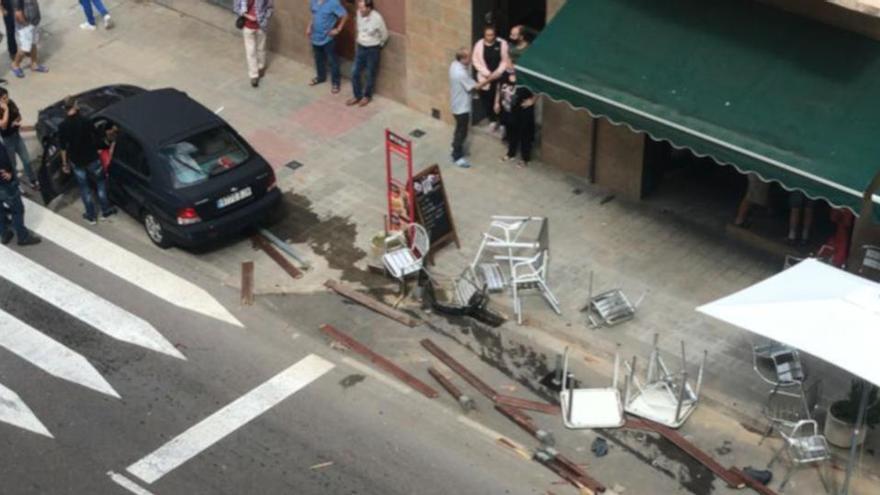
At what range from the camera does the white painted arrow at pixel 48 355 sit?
1585cm

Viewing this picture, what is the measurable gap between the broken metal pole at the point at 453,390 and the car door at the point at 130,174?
4.67m

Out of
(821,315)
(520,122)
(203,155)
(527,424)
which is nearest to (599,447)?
(527,424)

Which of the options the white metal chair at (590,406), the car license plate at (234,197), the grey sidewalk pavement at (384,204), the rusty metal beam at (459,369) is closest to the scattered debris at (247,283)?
the grey sidewalk pavement at (384,204)

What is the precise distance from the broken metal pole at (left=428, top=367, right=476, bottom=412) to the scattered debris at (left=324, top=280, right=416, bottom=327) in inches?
41.3

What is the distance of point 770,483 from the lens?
561 inches

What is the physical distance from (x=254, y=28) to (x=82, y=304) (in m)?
6.47

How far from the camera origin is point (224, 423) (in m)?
15.1

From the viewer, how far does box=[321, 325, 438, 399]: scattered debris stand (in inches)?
614

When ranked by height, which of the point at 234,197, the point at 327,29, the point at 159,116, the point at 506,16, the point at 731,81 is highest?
the point at 731,81

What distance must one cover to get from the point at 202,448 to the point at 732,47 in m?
7.57

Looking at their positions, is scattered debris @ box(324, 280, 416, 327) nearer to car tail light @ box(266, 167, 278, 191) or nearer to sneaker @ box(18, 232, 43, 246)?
car tail light @ box(266, 167, 278, 191)

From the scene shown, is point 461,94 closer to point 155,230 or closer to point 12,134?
point 155,230

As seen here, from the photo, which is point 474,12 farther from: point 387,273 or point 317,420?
point 317,420

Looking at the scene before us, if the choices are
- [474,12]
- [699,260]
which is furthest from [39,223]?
[699,260]
